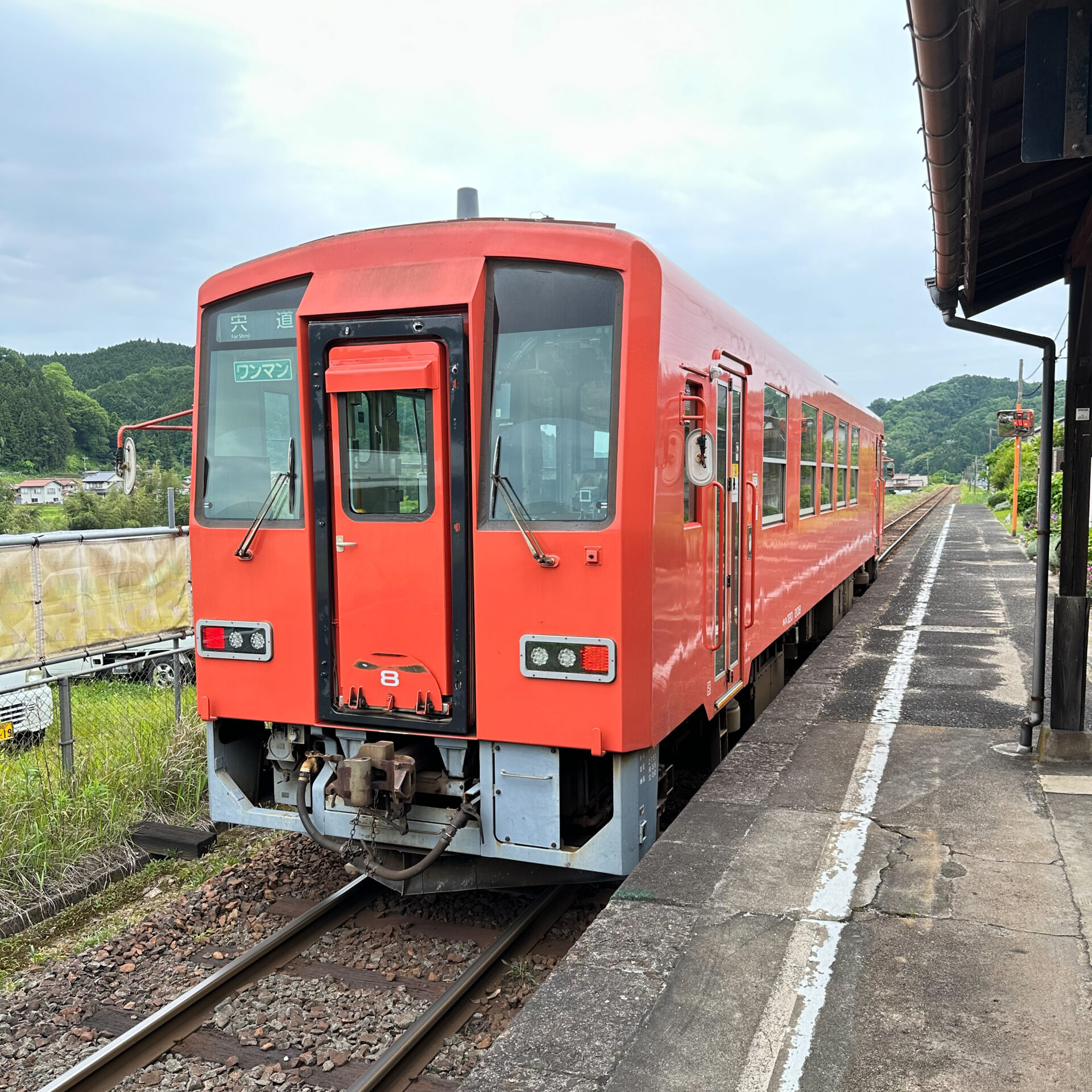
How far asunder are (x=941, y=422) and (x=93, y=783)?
121m

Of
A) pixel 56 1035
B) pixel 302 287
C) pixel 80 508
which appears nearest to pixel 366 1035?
pixel 56 1035

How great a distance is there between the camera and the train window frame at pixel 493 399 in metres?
4.11

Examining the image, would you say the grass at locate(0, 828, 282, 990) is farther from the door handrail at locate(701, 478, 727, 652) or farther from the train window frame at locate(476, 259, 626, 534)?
the door handrail at locate(701, 478, 727, 652)

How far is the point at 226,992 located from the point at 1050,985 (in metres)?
3.21

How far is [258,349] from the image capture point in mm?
4695

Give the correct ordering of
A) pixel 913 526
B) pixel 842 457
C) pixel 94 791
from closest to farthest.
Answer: pixel 94 791 → pixel 842 457 → pixel 913 526

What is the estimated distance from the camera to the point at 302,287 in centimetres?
463

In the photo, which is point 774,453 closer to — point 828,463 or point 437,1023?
point 828,463

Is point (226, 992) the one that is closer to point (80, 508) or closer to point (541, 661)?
point (541, 661)

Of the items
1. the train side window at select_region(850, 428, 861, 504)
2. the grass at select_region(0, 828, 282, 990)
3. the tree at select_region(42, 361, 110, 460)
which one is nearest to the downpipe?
the grass at select_region(0, 828, 282, 990)

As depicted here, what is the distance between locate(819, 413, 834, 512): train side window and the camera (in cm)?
1002

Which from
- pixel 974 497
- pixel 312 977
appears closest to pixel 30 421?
pixel 312 977

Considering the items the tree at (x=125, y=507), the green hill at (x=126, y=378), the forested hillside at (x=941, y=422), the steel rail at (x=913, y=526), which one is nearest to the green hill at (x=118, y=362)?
the green hill at (x=126, y=378)

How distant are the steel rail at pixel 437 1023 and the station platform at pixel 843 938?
2.22 ft
